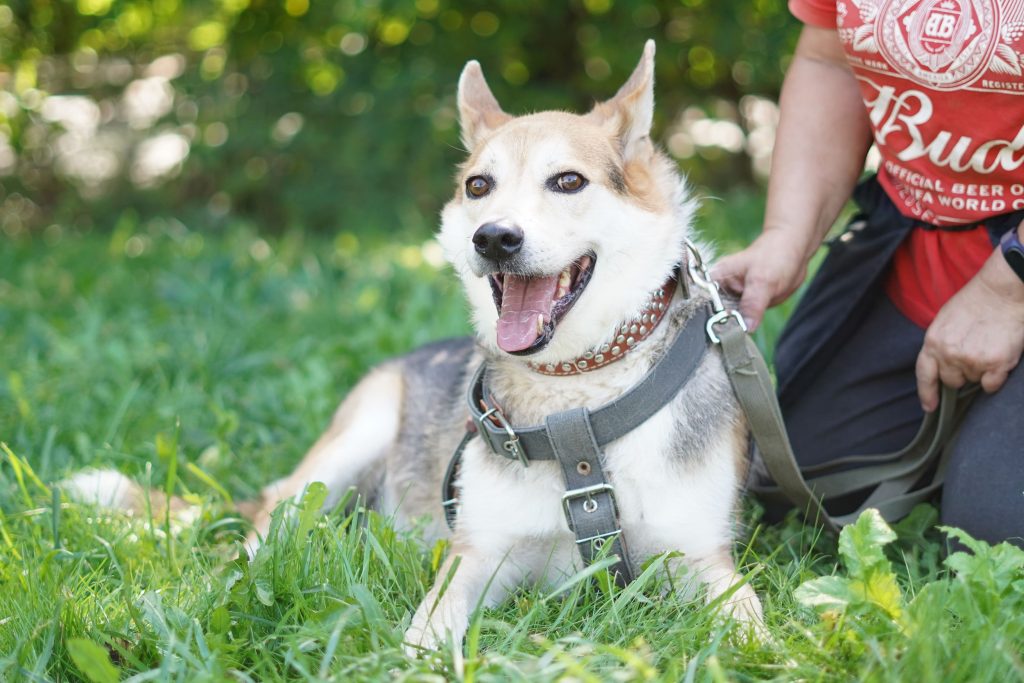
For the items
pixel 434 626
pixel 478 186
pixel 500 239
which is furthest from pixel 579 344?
pixel 434 626

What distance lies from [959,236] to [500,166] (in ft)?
4.31

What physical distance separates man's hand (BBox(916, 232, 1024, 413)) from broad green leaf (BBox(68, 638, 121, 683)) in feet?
7.02

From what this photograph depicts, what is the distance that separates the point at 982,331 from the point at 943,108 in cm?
60

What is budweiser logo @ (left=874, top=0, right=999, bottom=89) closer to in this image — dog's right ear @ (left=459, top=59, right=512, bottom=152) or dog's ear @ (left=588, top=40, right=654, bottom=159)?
dog's ear @ (left=588, top=40, right=654, bottom=159)

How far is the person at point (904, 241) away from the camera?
8.05ft

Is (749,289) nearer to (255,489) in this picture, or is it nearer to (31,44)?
(255,489)

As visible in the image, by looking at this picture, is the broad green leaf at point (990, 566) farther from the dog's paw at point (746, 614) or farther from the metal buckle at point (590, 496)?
the metal buckle at point (590, 496)

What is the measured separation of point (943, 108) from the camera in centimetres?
253

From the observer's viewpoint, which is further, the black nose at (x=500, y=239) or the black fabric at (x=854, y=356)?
the black fabric at (x=854, y=356)

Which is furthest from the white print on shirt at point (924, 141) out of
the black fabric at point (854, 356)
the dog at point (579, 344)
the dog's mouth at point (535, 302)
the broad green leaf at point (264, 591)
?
the broad green leaf at point (264, 591)

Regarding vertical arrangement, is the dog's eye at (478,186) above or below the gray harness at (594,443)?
above

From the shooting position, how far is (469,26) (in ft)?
25.5

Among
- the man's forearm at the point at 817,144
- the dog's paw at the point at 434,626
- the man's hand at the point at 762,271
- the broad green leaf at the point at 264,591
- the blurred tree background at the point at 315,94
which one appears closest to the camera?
the dog's paw at the point at 434,626

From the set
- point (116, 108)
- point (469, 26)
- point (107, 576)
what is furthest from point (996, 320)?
point (116, 108)
